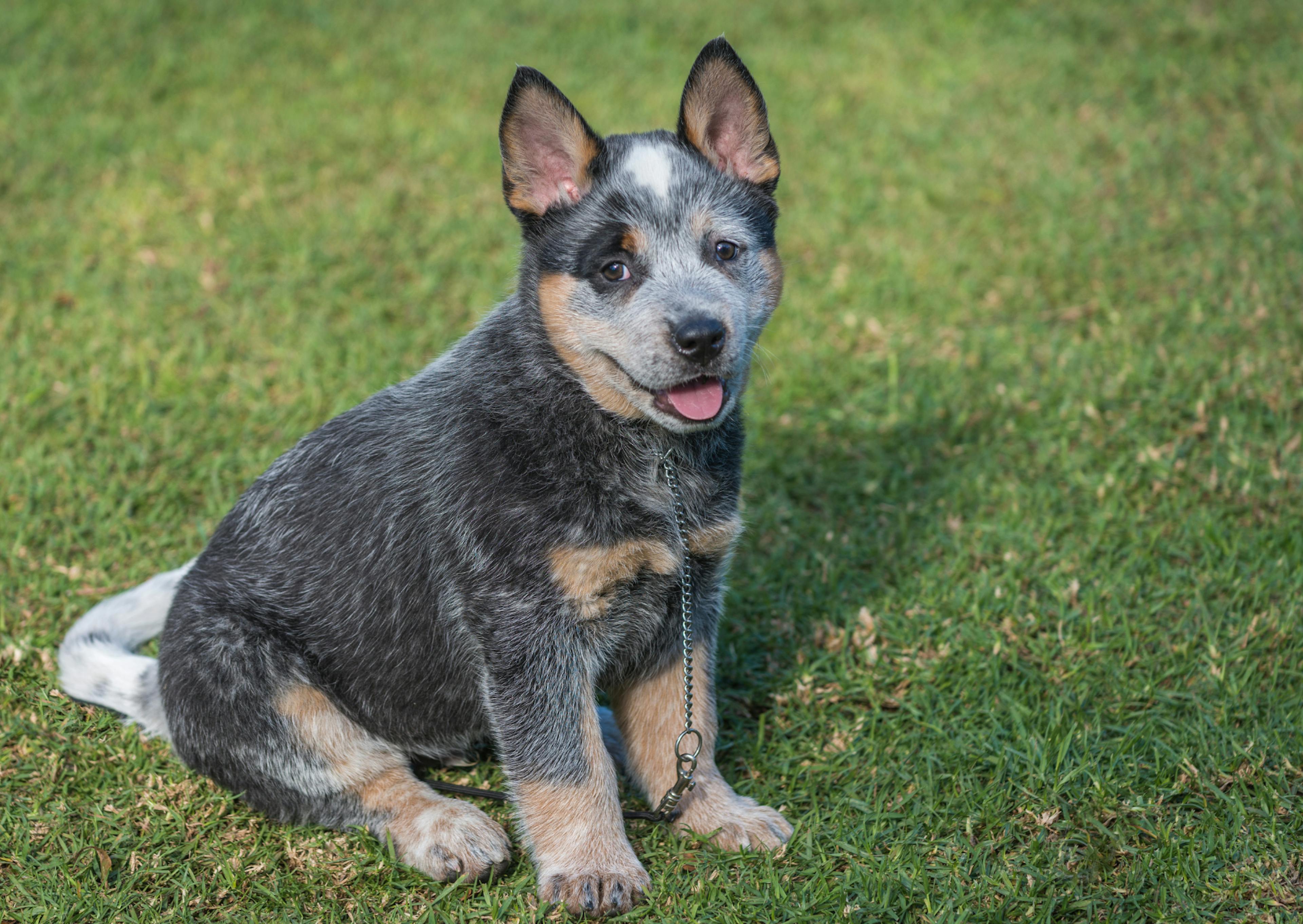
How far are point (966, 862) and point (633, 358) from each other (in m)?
1.76

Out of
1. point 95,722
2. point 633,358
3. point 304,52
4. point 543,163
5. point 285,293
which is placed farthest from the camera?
point 304,52

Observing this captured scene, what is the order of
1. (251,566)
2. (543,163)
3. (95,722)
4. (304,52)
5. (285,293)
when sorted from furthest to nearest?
(304,52), (285,293), (95,722), (251,566), (543,163)

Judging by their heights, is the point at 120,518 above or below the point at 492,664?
below

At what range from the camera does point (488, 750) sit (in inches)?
159

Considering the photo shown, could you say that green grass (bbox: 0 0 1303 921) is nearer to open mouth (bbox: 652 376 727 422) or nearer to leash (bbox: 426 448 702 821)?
leash (bbox: 426 448 702 821)

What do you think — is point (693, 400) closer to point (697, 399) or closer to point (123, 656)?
point (697, 399)

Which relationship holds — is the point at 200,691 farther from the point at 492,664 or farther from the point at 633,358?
the point at 633,358

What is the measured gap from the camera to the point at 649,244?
10.8 ft

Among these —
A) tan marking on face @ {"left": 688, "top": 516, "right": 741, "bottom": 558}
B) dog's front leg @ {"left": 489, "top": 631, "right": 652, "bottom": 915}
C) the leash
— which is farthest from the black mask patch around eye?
dog's front leg @ {"left": 489, "top": 631, "right": 652, "bottom": 915}

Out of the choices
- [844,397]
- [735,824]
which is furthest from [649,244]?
[844,397]

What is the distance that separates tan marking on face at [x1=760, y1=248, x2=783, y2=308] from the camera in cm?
349

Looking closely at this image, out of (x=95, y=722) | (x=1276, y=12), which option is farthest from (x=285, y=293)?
(x=1276, y=12)

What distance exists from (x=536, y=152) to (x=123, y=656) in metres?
2.26

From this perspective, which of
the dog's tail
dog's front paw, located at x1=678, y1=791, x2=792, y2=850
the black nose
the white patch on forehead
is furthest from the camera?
the dog's tail
